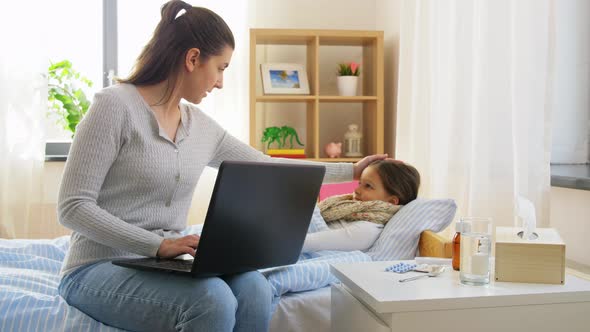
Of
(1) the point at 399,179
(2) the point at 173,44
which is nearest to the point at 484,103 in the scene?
(1) the point at 399,179

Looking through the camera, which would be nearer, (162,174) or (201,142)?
(162,174)

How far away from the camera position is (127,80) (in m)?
1.67

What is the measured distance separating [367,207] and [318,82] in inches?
62.5

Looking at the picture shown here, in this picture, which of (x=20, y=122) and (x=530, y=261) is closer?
(x=530, y=261)

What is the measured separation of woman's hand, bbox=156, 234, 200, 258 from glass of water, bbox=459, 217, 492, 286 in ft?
1.69

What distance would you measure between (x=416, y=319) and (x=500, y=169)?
1272 mm

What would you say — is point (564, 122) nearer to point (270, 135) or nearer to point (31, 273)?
point (270, 135)

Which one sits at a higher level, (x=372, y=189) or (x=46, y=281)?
(x=372, y=189)

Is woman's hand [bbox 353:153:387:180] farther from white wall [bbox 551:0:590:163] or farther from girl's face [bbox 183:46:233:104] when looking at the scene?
white wall [bbox 551:0:590:163]

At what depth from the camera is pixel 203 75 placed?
169 cm

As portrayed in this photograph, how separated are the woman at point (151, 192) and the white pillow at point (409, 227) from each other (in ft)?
1.95

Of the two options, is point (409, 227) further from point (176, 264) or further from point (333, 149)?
point (333, 149)

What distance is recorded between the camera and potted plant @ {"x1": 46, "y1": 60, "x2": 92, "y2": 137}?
382 cm

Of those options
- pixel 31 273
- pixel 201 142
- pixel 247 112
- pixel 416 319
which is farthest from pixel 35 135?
pixel 416 319
